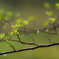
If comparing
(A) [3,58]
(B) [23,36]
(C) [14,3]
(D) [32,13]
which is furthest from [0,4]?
(A) [3,58]

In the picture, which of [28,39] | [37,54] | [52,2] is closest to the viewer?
[37,54]

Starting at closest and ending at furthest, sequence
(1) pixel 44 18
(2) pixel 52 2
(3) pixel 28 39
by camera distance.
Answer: (3) pixel 28 39
(1) pixel 44 18
(2) pixel 52 2

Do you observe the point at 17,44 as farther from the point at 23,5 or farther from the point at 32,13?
the point at 23,5

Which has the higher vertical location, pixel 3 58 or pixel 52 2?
pixel 52 2

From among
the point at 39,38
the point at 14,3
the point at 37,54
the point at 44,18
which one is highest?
the point at 14,3

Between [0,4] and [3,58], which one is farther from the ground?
[0,4]

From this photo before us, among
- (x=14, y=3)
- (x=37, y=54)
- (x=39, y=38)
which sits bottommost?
(x=37, y=54)

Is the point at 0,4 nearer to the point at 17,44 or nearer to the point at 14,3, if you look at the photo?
the point at 14,3

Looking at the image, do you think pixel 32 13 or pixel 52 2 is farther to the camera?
pixel 52 2

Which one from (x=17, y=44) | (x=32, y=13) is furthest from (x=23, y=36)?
(x=32, y=13)
